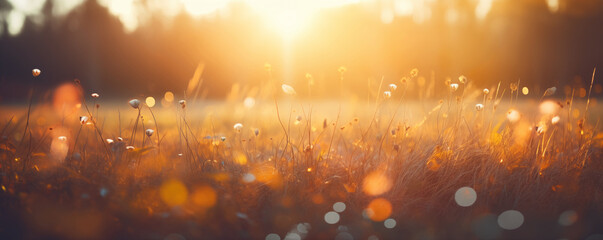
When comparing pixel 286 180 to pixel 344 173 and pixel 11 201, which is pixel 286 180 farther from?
pixel 11 201

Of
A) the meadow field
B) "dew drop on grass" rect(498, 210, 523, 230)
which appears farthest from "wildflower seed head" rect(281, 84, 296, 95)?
"dew drop on grass" rect(498, 210, 523, 230)

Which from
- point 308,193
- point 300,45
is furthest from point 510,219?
point 300,45

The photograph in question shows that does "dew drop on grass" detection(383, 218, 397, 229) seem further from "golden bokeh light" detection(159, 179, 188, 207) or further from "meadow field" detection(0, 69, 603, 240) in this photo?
"golden bokeh light" detection(159, 179, 188, 207)

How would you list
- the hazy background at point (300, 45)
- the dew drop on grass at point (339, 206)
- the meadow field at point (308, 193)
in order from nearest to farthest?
1. the meadow field at point (308, 193)
2. the dew drop on grass at point (339, 206)
3. the hazy background at point (300, 45)

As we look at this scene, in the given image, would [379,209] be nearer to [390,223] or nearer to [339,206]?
[390,223]

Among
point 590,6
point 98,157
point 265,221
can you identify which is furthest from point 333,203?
point 590,6

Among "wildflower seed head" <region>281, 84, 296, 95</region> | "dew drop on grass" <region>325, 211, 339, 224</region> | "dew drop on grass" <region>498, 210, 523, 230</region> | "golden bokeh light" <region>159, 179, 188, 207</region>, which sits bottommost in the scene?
"dew drop on grass" <region>498, 210, 523, 230</region>

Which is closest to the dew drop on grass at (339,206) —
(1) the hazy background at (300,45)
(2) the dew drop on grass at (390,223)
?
(2) the dew drop on grass at (390,223)

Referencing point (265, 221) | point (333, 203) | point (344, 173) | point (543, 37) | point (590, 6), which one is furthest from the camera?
point (543, 37)

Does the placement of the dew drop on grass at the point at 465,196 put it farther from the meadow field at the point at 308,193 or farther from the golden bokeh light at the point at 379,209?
the golden bokeh light at the point at 379,209
